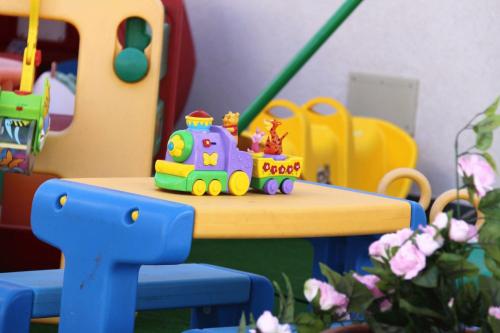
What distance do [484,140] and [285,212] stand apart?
35 cm

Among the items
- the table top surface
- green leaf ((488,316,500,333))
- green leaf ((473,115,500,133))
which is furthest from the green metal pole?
green leaf ((488,316,500,333))

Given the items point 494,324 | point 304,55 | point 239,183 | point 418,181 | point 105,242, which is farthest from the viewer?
point 304,55

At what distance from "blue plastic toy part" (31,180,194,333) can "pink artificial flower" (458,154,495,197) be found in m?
0.34

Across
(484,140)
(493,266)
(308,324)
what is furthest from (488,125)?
(308,324)

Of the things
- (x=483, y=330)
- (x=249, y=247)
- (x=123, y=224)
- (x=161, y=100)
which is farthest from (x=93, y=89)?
(x=483, y=330)

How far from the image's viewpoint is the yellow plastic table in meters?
1.18

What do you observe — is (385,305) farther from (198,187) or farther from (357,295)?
(198,187)

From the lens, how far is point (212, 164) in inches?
50.8

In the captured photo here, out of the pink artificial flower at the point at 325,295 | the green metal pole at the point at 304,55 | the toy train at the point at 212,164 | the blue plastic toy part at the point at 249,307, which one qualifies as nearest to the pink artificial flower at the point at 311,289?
the pink artificial flower at the point at 325,295

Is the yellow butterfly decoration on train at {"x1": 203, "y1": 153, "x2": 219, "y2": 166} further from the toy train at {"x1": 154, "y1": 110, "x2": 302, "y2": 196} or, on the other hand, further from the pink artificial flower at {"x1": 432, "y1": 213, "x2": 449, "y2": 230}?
the pink artificial flower at {"x1": 432, "y1": 213, "x2": 449, "y2": 230}

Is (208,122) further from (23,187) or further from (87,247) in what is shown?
(23,187)

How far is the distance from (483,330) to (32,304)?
0.62 metres

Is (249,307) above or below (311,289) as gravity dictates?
below

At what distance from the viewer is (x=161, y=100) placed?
217 centimetres
